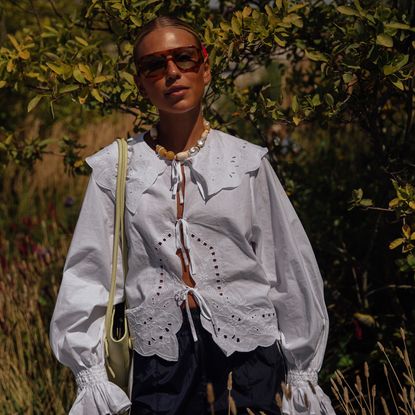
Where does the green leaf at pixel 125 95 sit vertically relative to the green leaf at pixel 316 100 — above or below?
above

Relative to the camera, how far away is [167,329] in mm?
1930

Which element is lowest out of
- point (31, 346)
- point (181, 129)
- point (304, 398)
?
point (31, 346)

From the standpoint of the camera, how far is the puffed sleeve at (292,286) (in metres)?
1.97

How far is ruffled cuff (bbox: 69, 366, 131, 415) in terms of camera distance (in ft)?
6.23

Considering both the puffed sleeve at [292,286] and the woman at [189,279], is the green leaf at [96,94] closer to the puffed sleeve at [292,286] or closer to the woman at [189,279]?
the woman at [189,279]

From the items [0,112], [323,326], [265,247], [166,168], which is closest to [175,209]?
[166,168]

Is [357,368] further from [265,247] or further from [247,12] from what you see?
[247,12]

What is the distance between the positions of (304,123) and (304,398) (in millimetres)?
1389

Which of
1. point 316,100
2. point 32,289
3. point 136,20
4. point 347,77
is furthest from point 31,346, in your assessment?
point 347,77

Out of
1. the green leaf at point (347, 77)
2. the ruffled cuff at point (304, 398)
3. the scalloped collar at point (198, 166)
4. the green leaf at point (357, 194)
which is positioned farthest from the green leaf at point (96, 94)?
the ruffled cuff at point (304, 398)

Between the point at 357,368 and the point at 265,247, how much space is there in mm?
1271

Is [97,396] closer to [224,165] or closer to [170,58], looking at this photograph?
[224,165]

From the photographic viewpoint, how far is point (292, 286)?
1.99 metres

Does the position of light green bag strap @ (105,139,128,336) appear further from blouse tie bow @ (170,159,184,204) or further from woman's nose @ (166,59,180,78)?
woman's nose @ (166,59,180,78)
